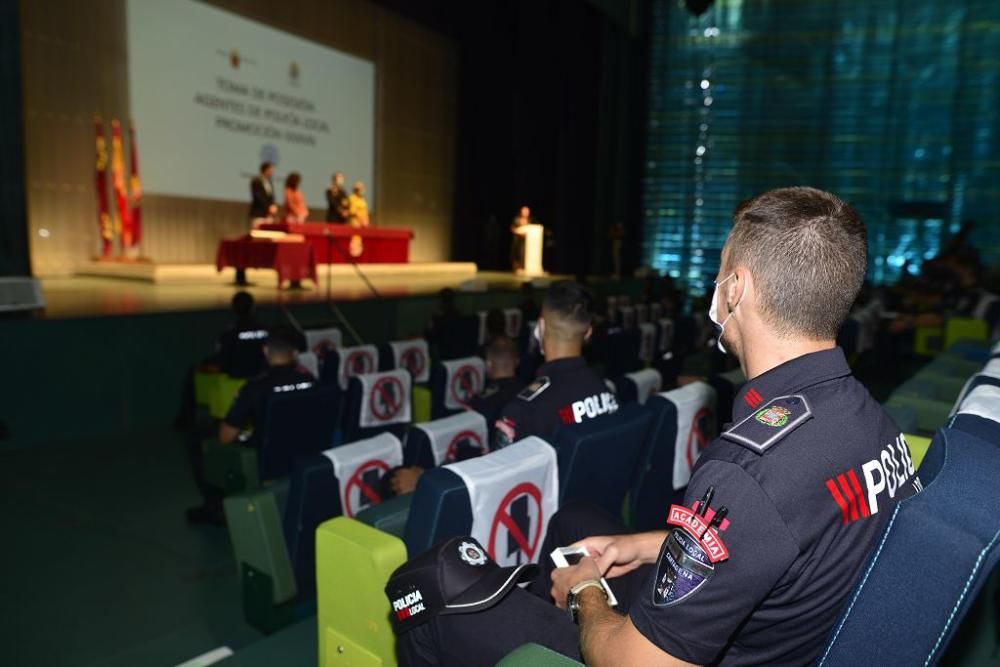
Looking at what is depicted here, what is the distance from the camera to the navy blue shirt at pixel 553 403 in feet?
6.84

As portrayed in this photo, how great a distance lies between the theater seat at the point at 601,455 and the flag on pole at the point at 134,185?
8.13m

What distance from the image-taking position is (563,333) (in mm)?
2250

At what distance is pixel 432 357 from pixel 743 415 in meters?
4.47

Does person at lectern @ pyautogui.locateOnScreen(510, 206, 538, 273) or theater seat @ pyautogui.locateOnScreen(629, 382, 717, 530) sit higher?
person at lectern @ pyautogui.locateOnScreen(510, 206, 538, 273)

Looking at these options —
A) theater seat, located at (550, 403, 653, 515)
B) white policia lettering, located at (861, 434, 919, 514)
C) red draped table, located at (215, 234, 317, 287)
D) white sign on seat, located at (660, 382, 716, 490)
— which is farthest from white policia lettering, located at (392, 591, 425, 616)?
red draped table, located at (215, 234, 317, 287)

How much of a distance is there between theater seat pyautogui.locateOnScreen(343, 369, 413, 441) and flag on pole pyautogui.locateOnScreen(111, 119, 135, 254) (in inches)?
259

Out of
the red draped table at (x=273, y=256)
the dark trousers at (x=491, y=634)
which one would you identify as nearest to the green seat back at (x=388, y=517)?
the dark trousers at (x=491, y=634)

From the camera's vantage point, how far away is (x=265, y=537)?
1.96m

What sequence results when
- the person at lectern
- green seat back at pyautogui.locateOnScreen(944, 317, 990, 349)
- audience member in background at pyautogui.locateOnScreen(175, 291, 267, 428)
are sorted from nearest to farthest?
audience member in background at pyautogui.locateOnScreen(175, 291, 267, 428) → green seat back at pyautogui.locateOnScreen(944, 317, 990, 349) → the person at lectern

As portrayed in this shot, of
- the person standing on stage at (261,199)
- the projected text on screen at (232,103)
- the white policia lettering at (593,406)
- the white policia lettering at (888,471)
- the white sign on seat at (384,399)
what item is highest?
the projected text on screen at (232,103)

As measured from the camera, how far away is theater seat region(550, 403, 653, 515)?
158 cm

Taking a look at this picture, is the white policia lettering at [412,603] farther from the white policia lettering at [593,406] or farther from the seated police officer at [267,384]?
the seated police officer at [267,384]

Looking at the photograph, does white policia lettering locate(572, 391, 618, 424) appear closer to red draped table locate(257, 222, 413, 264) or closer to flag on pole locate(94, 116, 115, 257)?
red draped table locate(257, 222, 413, 264)

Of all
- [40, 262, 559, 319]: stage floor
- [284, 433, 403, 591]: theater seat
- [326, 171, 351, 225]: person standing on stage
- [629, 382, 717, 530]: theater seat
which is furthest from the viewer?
[326, 171, 351, 225]: person standing on stage
